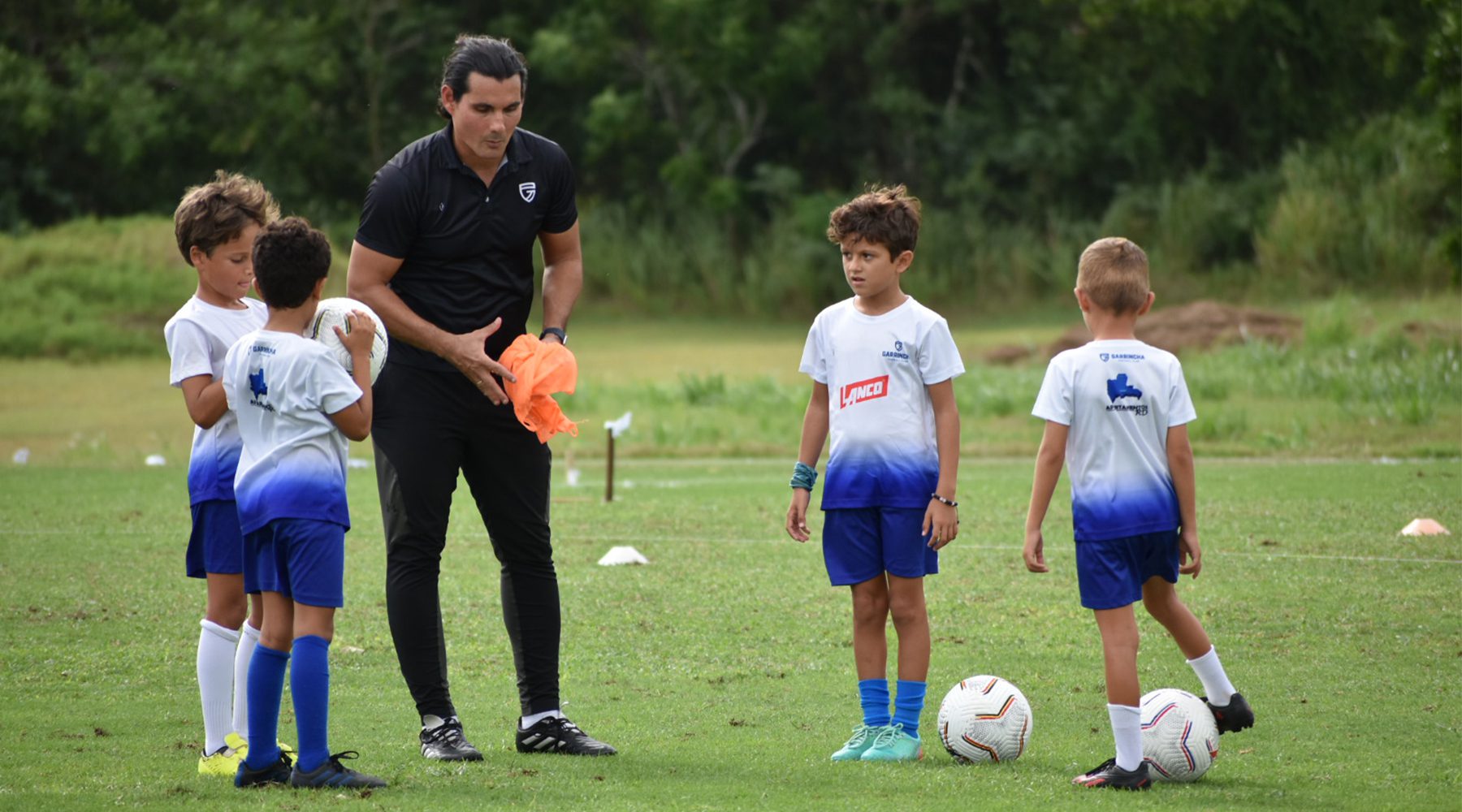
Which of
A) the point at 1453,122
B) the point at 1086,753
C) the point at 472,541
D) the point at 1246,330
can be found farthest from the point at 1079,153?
the point at 1086,753

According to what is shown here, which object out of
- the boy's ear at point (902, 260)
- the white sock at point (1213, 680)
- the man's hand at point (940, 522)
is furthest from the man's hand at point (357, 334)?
the white sock at point (1213, 680)

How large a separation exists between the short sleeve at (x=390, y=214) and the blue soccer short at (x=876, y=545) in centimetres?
166

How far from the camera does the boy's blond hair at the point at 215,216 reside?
17.4 ft

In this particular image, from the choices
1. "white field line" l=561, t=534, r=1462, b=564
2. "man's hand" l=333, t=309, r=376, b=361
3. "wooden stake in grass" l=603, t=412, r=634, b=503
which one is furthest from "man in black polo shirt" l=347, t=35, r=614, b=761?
"wooden stake in grass" l=603, t=412, r=634, b=503

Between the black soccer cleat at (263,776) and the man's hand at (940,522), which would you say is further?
the man's hand at (940,522)

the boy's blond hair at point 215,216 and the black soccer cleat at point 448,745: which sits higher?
the boy's blond hair at point 215,216

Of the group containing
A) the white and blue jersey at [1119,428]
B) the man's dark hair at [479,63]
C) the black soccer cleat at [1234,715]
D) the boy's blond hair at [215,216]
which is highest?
the man's dark hair at [479,63]

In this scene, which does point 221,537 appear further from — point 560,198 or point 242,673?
point 560,198

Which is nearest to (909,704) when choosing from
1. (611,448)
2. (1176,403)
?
(1176,403)

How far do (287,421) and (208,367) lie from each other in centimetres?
44

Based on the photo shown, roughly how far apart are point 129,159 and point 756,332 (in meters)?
14.9

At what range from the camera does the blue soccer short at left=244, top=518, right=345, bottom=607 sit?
16.3 ft

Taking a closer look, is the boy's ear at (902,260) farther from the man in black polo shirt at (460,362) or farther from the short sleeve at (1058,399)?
the man in black polo shirt at (460,362)

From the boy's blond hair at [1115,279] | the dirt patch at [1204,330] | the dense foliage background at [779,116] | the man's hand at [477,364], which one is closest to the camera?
the boy's blond hair at [1115,279]
